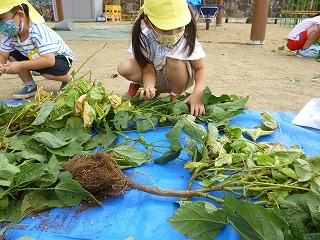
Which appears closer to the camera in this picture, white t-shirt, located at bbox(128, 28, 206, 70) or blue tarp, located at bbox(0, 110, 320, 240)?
blue tarp, located at bbox(0, 110, 320, 240)

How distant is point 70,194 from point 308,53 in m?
3.42

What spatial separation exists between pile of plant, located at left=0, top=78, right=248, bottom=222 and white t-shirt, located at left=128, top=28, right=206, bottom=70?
0.72ft

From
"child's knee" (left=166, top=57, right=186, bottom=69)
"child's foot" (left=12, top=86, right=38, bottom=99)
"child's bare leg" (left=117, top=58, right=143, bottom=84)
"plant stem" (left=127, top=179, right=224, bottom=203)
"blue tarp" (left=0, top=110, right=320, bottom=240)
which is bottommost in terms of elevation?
"child's foot" (left=12, top=86, right=38, bottom=99)

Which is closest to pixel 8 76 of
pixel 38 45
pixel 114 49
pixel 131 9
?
pixel 38 45

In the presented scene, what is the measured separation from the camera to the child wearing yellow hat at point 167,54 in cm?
136

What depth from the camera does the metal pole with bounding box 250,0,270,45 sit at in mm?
4172

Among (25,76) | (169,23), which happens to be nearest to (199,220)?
(169,23)

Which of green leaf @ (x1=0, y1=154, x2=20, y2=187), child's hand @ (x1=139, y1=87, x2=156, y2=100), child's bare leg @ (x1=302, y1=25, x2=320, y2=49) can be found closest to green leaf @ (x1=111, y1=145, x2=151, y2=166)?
green leaf @ (x1=0, y1=154, x2=20, y2=187)

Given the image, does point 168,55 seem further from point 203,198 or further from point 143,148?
point 203,198

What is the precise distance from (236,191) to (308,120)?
2.32 feet

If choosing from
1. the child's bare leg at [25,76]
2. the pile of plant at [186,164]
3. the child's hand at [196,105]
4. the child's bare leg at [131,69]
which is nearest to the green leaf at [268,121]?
the pile of plant at [186,164]

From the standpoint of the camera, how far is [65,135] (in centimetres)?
120

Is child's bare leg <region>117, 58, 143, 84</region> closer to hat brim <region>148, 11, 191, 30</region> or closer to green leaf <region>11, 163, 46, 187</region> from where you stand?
hat brim <region>148, 11, 191, 30</region>

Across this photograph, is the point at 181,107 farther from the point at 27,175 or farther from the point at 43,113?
the point at 27,175
